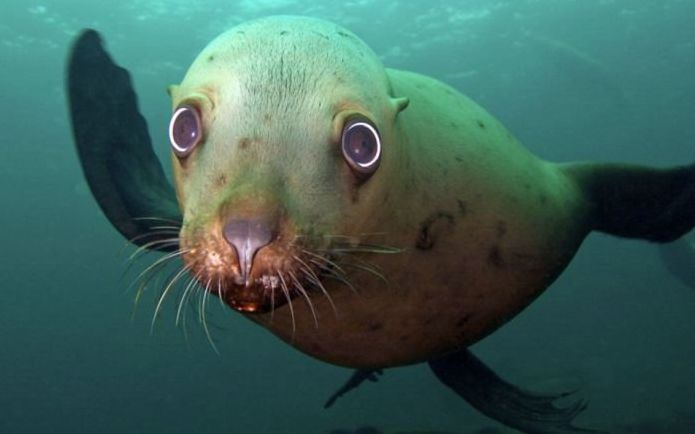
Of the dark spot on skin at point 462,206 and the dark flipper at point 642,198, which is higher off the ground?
the dark spot on skin at point 462,206

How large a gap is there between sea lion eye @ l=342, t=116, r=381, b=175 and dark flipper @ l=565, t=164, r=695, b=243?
226 cm

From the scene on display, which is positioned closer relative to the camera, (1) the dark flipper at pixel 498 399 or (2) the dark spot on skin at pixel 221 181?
(2) the dark spot on skin at pixel 221 181

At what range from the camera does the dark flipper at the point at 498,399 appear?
4043mm

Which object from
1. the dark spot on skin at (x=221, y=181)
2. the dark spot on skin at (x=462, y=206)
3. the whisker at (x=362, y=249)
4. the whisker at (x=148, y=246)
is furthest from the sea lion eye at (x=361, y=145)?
the dark spot on skin at (x=462, y=206)

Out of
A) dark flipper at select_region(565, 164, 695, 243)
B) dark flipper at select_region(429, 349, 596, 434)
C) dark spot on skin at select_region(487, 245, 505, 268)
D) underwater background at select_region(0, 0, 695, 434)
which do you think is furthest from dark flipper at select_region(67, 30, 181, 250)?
underwater background at select_region(0, 0, 695, 434)

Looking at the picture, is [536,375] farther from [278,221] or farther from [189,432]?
[278,221]

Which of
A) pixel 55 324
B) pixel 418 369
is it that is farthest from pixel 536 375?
pixel 55 324

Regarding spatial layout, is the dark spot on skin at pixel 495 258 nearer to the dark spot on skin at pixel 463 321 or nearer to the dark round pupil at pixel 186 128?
the dark spot on skin at pixel 463 321

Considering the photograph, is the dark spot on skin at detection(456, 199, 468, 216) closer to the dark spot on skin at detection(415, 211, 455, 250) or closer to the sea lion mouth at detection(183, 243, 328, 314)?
the dark spot on skin at detection(415, 211, 455, 250)

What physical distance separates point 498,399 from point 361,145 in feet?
8.93

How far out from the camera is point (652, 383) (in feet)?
57.7

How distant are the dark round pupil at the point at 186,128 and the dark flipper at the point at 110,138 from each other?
1571 mm

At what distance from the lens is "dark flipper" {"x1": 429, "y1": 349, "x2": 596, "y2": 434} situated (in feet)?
13.3

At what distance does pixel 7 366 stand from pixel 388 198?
4651cm
